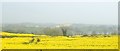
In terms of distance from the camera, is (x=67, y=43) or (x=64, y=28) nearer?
(x=67, y=43)

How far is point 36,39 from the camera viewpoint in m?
11.2

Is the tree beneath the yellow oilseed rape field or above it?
above

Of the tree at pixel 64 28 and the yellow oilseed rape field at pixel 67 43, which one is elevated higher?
the tree at pixel 64 28

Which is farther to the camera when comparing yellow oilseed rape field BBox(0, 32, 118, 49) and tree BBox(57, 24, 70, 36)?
tree BBox(57, 24, 70, 36)

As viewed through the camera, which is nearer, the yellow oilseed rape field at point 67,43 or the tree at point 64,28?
the yellow oilseed rape field at point 67,43

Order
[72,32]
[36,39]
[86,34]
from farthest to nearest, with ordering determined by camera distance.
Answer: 1. [72,32]
2. [86,34]
3. [36,39]

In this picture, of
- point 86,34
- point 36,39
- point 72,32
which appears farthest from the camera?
point 72,32

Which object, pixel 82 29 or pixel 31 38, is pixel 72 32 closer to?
pixel 82 29

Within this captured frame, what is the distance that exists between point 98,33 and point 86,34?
1.95ft

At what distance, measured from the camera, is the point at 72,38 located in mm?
11750

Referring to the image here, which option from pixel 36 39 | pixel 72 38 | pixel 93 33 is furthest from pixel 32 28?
pixel 93 33

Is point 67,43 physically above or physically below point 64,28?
below

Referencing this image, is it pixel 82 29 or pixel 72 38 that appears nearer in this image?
pixel 72 38

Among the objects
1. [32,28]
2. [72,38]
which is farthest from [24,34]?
[72,38]
